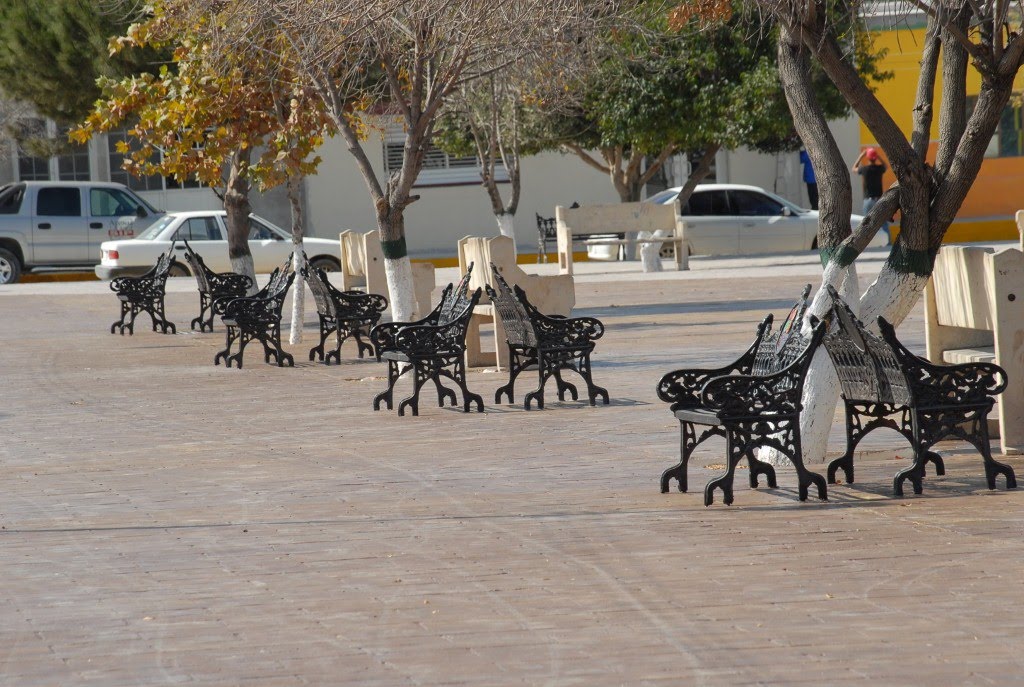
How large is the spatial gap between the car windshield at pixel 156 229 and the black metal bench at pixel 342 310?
11959 mm

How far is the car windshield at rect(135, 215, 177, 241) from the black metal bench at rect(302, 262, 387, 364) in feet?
39.2

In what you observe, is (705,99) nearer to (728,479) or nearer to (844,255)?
(844,255)

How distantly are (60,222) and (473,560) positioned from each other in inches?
910

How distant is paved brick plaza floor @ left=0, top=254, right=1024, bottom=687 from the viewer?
187 inches

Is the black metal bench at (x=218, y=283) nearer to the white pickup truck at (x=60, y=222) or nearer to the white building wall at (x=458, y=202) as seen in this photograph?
the white pickup truck at (x=60, y=222)

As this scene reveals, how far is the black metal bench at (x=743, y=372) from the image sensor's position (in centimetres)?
732

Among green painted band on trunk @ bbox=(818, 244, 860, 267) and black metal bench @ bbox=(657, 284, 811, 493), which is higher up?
green painted band on trunk @ bbox=(818, 244, 860, 267)

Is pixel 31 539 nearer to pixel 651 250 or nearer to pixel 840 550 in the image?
pixel 840 550

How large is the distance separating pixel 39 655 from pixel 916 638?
2818 millimetres

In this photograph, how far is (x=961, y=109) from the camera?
8148mm

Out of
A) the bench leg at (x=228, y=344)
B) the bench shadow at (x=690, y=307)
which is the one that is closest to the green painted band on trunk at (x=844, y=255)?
the bench leg at (x=228, y=344)

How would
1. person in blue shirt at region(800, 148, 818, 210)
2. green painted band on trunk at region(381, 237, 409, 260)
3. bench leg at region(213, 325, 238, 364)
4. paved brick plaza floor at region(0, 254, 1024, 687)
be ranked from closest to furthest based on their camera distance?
paved brick plaza floor at region(0, 254, 1024, 687) < green painted band on trunk at region(381, 237, 409, 260) < bench leg at region(213, 325, 238, 364) < person in blue shirt at region(800, 148, 818, 210)

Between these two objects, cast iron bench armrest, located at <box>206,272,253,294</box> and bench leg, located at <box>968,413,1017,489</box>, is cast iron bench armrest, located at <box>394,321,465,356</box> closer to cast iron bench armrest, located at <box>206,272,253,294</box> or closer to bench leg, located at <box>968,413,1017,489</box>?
bench leg, located at <box>968,413,1017,489</box>

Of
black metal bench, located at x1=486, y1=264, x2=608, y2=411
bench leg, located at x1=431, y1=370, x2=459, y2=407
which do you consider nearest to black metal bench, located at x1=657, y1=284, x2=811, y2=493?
black metal bench, located at x1=486, y1=264, x2=608, y2=411
